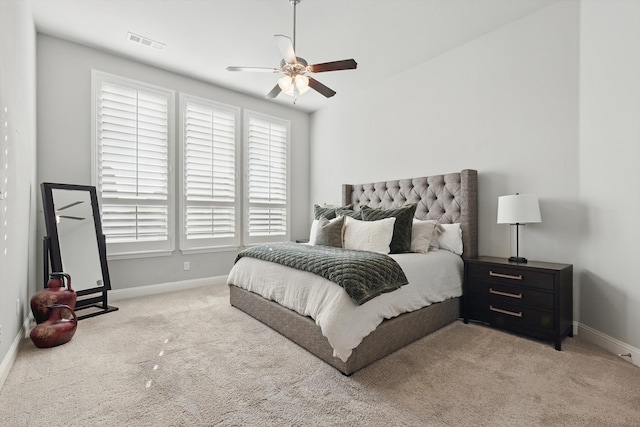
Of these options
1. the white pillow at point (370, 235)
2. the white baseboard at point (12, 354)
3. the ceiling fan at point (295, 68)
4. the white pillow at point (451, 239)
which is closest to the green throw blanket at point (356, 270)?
the white pillow at point (370, 235)

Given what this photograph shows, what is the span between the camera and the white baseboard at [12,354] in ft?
6.20

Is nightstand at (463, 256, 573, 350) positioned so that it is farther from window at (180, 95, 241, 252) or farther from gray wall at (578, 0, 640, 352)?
window at (180, 95, 241, 252)

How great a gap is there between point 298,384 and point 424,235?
75.3 inches

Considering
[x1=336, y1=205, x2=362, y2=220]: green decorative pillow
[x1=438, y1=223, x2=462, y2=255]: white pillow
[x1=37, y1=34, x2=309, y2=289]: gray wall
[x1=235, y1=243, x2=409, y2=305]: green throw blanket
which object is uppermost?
[x1=37, y1=34, x2=309, y2=289]: gray wall

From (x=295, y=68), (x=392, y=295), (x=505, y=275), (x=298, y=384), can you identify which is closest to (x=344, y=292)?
(x=392, y=295)

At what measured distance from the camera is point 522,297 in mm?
2543

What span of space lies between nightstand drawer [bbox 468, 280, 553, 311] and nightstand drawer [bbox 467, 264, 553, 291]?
0.15 feet

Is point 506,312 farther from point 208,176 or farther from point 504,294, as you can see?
point 208,176

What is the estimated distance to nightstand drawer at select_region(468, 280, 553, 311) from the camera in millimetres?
2426

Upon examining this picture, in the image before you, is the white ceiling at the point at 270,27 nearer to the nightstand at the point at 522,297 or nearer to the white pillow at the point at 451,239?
the white pillow at the point at 451,239

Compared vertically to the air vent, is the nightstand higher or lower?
A: lower

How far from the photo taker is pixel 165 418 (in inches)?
61.1

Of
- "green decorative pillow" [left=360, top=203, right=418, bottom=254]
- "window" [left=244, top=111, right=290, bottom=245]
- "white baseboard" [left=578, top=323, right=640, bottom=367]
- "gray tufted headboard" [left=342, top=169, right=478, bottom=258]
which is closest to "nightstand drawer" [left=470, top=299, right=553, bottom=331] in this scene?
"white baseboard" [left=578, top=323, right=640, bottom=367]

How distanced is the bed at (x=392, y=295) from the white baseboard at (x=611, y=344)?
0.97 meters
